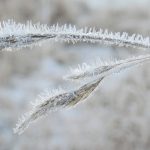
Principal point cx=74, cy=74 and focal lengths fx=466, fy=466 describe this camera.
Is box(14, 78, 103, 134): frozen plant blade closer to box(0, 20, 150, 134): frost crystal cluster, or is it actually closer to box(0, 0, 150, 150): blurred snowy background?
box(0, 20, 150, 134): frost crystal cluster

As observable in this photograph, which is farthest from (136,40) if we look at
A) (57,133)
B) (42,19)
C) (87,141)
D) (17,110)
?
(42,19)

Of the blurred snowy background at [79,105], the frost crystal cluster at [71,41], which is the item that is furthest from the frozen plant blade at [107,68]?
the blurred snowy background at [79,105]

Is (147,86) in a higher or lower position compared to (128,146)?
higher

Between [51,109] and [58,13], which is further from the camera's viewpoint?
[58,13]

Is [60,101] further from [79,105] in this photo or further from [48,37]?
[79,105]

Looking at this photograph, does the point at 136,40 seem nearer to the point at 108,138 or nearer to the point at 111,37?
the point at 111,37

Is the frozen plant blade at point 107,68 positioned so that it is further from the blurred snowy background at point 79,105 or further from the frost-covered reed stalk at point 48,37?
the blurred snowy background at point 79,105

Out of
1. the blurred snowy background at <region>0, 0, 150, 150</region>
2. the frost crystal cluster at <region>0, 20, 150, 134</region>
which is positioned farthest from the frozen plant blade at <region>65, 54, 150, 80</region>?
the blurred snowy background at <region>0, 0, 150, 150</region>
